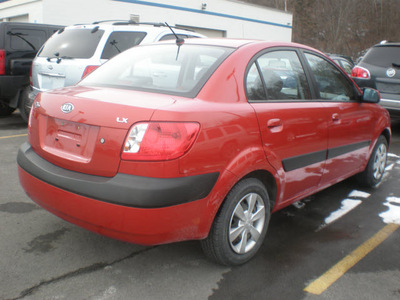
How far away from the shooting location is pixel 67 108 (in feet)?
8.98

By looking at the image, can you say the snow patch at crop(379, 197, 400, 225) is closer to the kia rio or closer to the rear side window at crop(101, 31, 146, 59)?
the kia rio

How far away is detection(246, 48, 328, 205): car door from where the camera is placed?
3.02 m

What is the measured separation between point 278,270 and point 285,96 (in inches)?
51.2

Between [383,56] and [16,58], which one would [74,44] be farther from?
[383,56]

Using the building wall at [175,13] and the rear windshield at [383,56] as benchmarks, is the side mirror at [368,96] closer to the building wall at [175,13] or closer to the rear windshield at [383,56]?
the rear windshield at [383,56]

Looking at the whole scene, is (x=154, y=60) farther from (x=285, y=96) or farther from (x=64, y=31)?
(x=64, y=31)

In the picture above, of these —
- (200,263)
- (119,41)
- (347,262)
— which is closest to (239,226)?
(200,263)

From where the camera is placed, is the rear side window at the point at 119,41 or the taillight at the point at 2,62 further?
the taillight at the point at 2,62

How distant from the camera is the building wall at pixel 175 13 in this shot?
15.9m

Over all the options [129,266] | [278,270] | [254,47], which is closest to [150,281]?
[129,266]

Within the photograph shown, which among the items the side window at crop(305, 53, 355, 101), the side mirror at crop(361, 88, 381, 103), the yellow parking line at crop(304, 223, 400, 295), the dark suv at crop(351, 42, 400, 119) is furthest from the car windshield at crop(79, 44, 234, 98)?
the dark suv at crop(351, 42, 400, 119)

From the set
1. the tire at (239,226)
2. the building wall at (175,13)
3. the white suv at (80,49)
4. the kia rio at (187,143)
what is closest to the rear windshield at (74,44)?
the white suv at (80,49)

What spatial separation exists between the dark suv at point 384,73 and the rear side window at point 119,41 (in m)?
3.91

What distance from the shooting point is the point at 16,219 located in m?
3.62
